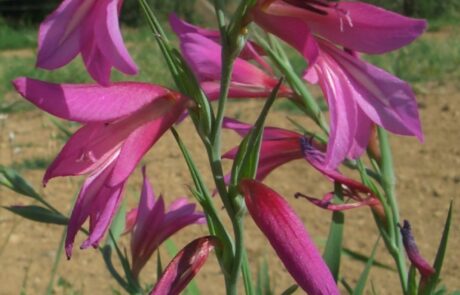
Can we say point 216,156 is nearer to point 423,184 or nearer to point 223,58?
point 223,58

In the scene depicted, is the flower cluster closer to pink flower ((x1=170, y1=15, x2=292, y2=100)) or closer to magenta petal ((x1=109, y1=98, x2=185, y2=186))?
magenta petal ((x1=109, y1=98, x2=185, y2=186))

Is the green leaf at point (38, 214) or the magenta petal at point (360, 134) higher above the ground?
the magenta petal at point (360, 134)

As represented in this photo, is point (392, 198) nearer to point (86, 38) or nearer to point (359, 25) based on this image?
point (359, 25)

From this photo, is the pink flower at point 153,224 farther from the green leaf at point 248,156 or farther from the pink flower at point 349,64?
the pink flower at point 349,64

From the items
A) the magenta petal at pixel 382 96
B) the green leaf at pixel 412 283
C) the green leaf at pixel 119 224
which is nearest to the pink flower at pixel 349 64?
the magenta petal at pixel 382 96

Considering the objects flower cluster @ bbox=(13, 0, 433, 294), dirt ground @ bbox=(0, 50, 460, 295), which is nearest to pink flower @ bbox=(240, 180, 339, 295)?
flower cluster @ bbox=(13, 0, 433, 294)
